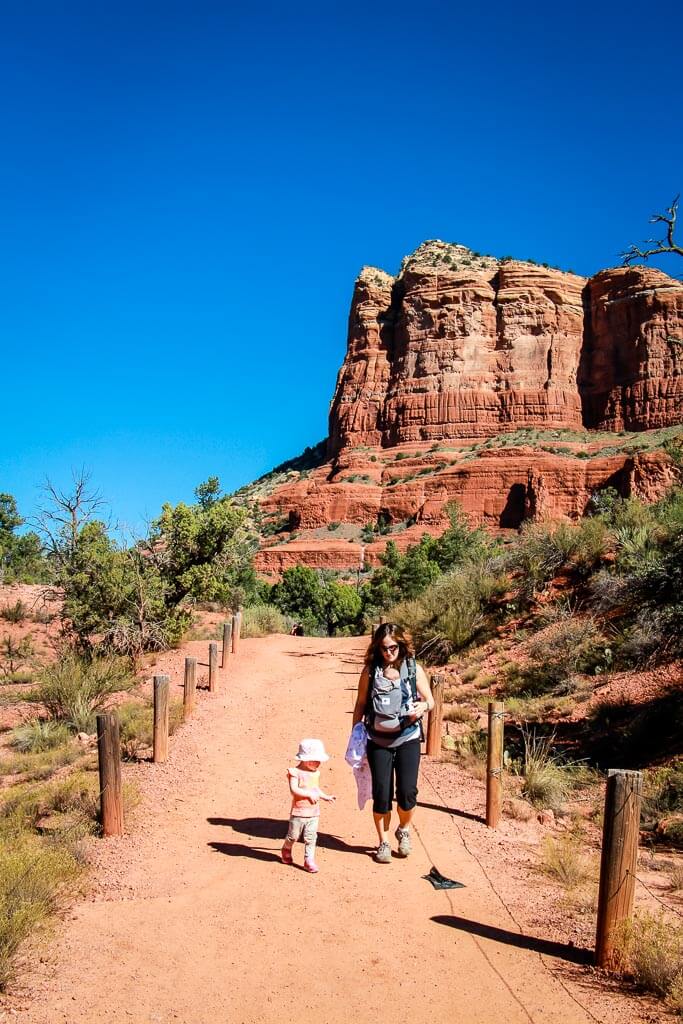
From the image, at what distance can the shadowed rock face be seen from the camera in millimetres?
72562

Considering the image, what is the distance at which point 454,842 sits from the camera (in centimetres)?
660

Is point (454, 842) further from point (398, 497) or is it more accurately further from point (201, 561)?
point (398, 497)

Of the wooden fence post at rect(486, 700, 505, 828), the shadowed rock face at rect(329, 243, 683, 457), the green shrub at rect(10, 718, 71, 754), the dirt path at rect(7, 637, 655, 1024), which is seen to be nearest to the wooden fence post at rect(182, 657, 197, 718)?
the green shrub at rect(10, 718, 71, 754)

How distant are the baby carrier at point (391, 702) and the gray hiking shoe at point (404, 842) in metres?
0.99

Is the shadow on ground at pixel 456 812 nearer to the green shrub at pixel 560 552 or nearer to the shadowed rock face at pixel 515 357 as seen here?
the green shrub at pixel 560 552

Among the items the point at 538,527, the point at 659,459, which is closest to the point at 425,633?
the point at 538,527

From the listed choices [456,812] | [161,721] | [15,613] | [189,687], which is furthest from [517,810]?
[15,613]

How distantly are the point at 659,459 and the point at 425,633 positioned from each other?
138ft

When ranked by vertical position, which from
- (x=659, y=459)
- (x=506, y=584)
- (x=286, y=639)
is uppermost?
(x=659, y=459)

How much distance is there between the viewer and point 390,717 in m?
5.80

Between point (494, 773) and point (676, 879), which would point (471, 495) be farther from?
point (676, 879)

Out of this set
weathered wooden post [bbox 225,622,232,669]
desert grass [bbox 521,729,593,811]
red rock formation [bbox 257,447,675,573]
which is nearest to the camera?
desert grass [bbox 521,729,593,811]

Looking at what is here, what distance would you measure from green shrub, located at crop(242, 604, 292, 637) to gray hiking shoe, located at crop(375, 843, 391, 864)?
1640cm

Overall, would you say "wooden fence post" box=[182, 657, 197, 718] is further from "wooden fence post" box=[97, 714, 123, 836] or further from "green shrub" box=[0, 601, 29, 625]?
"green shrub" box=[0, 601, 29, 625]
